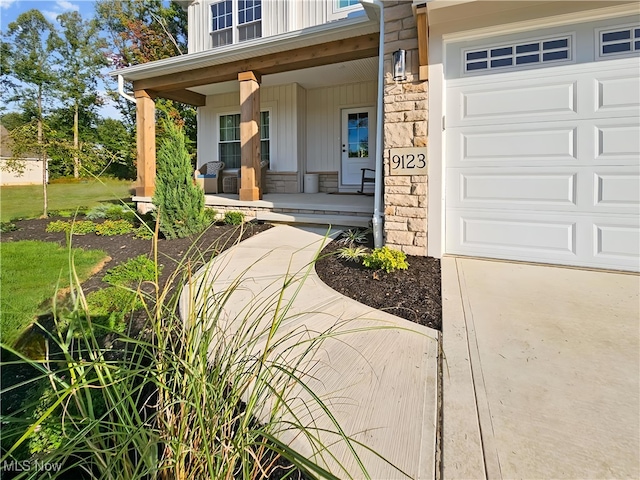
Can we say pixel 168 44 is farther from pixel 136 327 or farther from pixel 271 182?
pixel 136 327

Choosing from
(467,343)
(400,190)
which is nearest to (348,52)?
(400,190)

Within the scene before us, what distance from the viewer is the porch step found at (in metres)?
5.21

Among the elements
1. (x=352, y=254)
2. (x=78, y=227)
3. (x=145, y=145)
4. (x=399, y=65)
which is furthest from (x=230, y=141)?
(x=352, y=254)

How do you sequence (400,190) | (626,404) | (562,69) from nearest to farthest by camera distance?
1. (626,404)
2. (562,69)
3. (400,190)

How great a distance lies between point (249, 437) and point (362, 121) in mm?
8359

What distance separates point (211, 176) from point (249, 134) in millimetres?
2974

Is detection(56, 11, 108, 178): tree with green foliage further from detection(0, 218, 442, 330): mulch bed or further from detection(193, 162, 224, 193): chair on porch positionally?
detection(0, 218, 442, 330): mulch bed

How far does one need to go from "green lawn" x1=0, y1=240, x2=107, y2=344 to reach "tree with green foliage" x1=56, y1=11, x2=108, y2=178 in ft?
49.5

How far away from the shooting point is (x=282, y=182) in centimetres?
895

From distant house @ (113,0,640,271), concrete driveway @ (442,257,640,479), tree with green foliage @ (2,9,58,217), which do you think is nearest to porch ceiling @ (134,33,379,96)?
distant house @ (113,0,640,271)

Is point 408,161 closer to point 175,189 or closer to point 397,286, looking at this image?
point 397,286

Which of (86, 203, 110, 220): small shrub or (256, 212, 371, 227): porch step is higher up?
(86, 203, 110, 220): small shrub

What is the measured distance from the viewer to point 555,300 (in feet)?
9.27

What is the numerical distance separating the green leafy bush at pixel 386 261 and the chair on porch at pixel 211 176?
19.7ft
